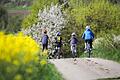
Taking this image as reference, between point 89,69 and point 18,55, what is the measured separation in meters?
12.4

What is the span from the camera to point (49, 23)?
41406 mm

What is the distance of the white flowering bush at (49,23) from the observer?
40500 mm

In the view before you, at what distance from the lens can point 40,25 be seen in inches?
1649

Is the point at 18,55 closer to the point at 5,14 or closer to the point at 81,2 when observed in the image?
the point at 81,2

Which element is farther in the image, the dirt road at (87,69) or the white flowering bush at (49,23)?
the white flowering bush at (49,23)

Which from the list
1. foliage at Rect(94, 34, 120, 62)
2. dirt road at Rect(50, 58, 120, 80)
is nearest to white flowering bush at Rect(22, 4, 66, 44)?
foliage at Rect(94, 34, 120, 62)

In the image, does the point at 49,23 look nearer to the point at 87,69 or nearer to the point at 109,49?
the point at 109,49

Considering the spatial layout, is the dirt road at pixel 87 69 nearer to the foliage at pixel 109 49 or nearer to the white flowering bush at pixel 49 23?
the foliage at pixel 109 49

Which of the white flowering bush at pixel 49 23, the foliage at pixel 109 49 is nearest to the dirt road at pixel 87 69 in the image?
the foliage at pixel 109 49

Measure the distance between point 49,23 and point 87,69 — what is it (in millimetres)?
20694

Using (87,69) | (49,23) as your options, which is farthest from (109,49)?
(49,23)

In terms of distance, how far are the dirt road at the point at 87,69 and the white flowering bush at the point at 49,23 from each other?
16.9 metres

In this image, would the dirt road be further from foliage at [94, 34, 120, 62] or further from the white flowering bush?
the white flowering bush

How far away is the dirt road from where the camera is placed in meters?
19.2
